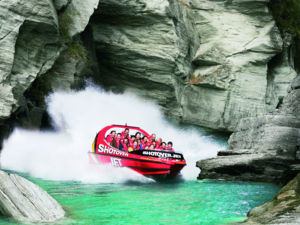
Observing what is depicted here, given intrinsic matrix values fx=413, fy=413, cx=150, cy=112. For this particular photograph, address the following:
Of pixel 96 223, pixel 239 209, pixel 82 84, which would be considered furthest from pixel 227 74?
pixel 96 223

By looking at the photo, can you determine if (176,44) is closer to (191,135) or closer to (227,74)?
(227,74)

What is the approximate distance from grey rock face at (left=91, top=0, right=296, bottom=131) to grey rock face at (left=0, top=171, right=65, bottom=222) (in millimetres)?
17860

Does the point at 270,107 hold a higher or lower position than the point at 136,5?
lower

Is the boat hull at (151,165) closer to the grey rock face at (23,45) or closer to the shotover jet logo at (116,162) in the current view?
the shotover jet logo at (116,162)

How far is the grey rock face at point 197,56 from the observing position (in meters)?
25.9

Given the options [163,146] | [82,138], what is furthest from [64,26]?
[163,146]

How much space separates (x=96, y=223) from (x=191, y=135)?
20.3 meters

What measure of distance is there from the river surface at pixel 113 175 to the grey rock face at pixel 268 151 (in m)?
0.83

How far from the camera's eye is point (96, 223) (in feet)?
28.0

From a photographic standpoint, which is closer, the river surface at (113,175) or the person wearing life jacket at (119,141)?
the river surface at (113,175)

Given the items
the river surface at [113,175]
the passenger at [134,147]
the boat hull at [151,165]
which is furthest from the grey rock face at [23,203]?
the passenger at [134,147]

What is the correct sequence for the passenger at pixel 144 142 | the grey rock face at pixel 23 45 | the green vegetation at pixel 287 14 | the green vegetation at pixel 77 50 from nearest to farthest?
the passenger at pixel 144 142, the grey rock face at pixel 23 45, the green vegetation at pixel 77 50, the green vegetation at pixel 287 14

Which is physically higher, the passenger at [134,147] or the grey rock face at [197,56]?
the grey rock face at [197,56]

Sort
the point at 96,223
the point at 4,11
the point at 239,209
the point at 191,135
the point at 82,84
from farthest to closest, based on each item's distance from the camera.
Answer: the point at 191,135
the point at 82,84
the point at 4,11
the point at 239,209
the point at 96,223
